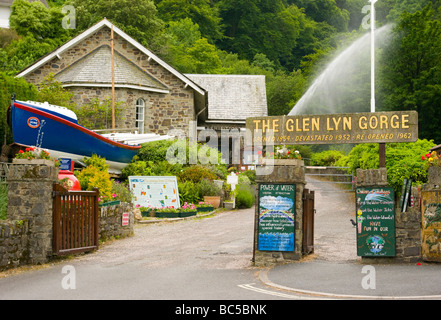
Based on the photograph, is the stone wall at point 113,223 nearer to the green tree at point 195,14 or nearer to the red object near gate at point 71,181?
the red object near gate at point 71,181

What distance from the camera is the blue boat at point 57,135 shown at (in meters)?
23.1

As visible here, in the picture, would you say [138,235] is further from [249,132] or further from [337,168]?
[337,168]

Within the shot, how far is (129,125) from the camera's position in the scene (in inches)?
1359

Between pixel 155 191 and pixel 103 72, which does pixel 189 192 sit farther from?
pixel 103 72

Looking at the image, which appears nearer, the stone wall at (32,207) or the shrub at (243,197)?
the stone wall at (32,207)

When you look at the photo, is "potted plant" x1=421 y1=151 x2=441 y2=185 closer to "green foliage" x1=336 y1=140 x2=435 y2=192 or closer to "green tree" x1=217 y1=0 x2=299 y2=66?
"green foliage" x1=336 y1=140 x2=435 y2=192

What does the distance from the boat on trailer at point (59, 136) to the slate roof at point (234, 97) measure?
565 inches

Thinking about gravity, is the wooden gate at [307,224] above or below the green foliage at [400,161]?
below

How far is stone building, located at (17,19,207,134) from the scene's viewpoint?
33.8 meters

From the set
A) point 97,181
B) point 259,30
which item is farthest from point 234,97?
point 259,30

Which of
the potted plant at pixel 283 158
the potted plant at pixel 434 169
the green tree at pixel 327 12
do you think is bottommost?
the potted plant at pixel 434 169

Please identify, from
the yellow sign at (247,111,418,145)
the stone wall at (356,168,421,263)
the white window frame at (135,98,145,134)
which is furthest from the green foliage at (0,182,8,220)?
the white window frame at (135,98,145,134)

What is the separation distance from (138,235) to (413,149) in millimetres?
13533

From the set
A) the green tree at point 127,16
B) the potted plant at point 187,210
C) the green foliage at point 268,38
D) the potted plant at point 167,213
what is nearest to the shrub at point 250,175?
the potted plant at point 187,210
